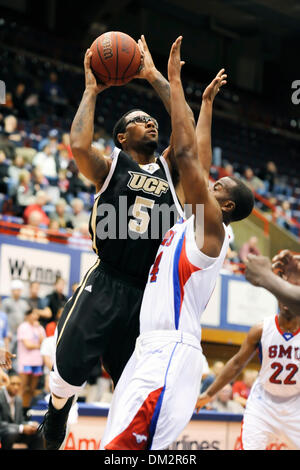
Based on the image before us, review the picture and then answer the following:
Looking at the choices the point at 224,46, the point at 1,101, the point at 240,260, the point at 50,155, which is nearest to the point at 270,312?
the point at 240,260

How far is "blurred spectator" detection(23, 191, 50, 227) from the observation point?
39.5 ft

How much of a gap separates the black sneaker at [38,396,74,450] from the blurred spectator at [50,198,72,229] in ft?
25.0

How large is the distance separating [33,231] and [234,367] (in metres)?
6.12

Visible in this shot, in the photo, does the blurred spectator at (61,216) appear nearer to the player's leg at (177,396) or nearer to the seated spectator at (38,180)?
the seated spectator at (38,180)

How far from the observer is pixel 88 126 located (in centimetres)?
449

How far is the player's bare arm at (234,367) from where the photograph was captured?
6188 mm

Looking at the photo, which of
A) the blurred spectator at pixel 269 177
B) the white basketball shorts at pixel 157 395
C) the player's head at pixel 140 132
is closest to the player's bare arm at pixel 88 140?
the player's head at pixel 140 132

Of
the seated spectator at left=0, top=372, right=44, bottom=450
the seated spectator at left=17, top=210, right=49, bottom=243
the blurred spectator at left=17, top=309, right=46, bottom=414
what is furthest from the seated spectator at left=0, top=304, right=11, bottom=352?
the seated spectator at left=17, top=210, right=49, bottom=243

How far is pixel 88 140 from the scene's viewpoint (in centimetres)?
446

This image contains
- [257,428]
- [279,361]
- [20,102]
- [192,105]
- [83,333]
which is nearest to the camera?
[83,333]

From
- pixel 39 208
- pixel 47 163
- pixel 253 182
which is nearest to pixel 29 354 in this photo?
pixel 39 208

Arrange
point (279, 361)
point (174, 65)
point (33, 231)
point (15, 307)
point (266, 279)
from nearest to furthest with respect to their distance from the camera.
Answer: point (266, 279) → point (174, 65) → point (279, 361) → point (15, 307) → point (33, 231)

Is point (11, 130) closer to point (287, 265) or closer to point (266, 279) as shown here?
point (287, 265)

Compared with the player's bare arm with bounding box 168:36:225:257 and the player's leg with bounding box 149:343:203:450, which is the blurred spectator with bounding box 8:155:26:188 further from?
the player's leg with bounding box 149:343:203:450
